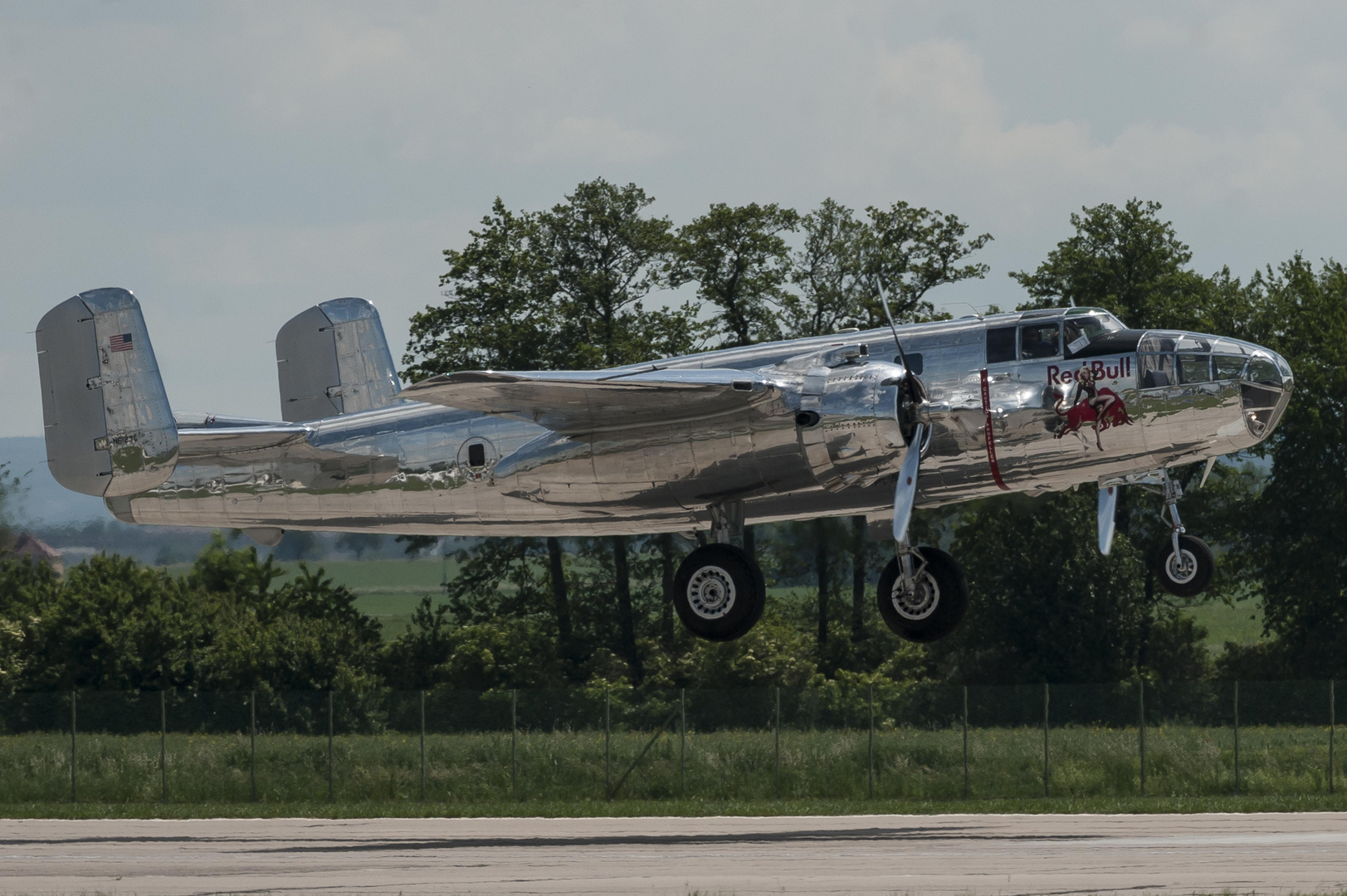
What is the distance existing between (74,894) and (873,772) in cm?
2247

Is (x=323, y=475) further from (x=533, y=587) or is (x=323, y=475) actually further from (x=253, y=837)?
(x=533, y=587)

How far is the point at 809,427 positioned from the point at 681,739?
1649cm

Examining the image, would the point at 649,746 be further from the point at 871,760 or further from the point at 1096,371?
the point at 1096,371

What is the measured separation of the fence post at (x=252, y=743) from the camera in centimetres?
3903

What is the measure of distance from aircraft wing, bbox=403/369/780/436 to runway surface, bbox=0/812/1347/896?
6736 mm

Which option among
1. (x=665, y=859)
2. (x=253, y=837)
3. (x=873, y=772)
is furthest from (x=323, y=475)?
(x=873, y=772)

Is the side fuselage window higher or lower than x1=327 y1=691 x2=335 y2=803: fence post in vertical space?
higher

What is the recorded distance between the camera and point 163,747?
39062 millimetres

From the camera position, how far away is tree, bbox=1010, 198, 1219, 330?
6219cm

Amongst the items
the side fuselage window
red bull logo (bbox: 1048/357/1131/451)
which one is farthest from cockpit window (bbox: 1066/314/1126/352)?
the side fuselage window

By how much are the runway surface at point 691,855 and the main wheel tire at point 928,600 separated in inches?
133

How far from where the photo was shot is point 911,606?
975 inches

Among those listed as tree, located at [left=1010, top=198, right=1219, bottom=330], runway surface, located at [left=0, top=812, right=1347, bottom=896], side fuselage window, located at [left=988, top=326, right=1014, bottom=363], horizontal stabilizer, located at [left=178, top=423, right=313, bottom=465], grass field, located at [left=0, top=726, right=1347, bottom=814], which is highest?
tree, located at [left=1010, top=198, right=1219, bottom=330]

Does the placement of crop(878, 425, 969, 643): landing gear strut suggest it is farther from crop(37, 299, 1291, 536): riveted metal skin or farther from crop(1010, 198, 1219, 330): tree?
crop(1010, 198, 1219, 330): tree
